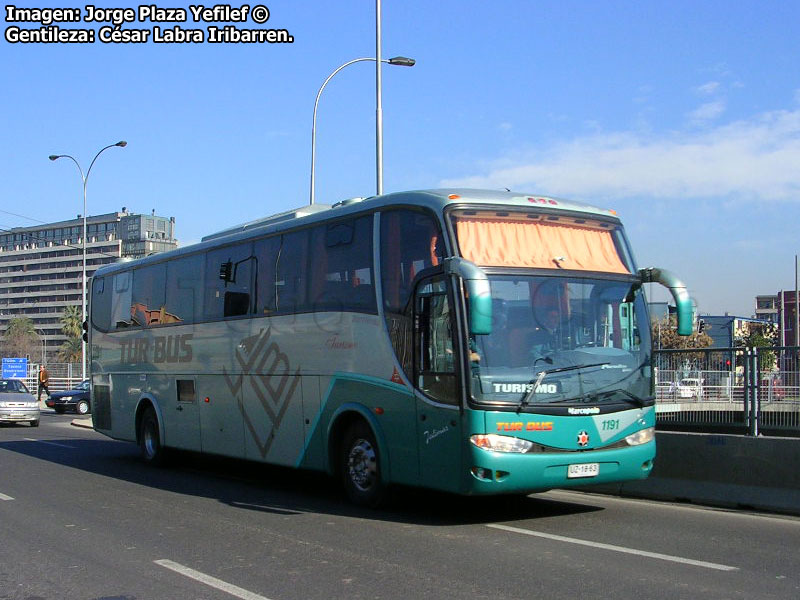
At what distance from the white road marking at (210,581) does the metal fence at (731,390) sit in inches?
238

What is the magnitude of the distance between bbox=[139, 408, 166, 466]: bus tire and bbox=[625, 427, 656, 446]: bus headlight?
30.6 feet

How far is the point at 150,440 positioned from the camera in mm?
17188

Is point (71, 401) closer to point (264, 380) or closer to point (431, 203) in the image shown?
point (264, 380)

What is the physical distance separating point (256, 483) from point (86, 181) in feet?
102

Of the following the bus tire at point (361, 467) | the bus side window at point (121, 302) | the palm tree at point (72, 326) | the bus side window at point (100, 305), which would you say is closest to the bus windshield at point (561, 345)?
the bus tire at point (361, 467)

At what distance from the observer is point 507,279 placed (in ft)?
32.0

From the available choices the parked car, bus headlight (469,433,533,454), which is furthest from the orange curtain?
the parked car

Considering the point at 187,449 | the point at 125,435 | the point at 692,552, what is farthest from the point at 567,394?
the point at 125,435

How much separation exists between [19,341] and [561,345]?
13610 centimetres

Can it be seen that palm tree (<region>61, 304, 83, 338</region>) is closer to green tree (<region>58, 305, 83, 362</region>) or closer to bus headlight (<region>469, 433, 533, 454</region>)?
green tree (<region>58, 305, 83, 362</region>)

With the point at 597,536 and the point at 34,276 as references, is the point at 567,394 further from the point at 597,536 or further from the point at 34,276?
the point at 34,276

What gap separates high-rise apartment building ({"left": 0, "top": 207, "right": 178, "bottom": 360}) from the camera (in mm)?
172250

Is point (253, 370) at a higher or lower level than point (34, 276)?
lower

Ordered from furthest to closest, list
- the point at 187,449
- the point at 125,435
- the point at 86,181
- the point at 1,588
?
1. the point at 86,181
2. the point at 125,435
3. the point at 187,449
4. the point at 1,588
